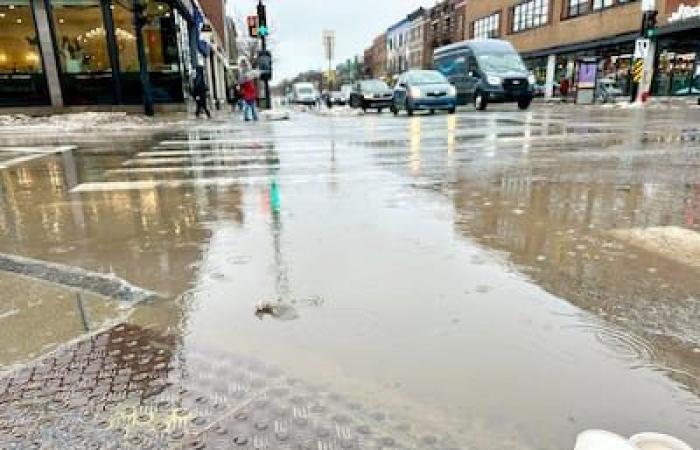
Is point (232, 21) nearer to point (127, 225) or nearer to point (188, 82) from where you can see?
point (188, 82)

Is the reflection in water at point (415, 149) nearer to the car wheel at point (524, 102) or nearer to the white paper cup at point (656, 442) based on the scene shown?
the white paper cup at point (656, 442)

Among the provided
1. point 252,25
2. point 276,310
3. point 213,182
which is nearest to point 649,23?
point 252,25

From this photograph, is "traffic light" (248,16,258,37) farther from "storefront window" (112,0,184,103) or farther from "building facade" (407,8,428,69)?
"building facade" (407,8,428,69)

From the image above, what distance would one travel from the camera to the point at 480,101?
2361 cm

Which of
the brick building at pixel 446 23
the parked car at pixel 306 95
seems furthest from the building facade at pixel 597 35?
the parked car at pixel 306 95

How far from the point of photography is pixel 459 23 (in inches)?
2368

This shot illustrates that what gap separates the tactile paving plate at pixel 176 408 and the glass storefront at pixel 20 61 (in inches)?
841

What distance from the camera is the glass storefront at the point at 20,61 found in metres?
20.0

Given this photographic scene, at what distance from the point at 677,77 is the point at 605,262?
101 ft

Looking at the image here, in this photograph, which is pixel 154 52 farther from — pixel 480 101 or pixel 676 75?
pixel 676 75

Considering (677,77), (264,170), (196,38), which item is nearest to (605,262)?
(264,170)

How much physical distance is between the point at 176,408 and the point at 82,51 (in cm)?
2180

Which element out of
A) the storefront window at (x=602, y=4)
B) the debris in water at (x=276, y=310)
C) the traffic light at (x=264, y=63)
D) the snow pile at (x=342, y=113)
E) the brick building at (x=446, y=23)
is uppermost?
the brick building at (x=446, y=23)

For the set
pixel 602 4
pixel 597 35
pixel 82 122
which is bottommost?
pixel 82 122
